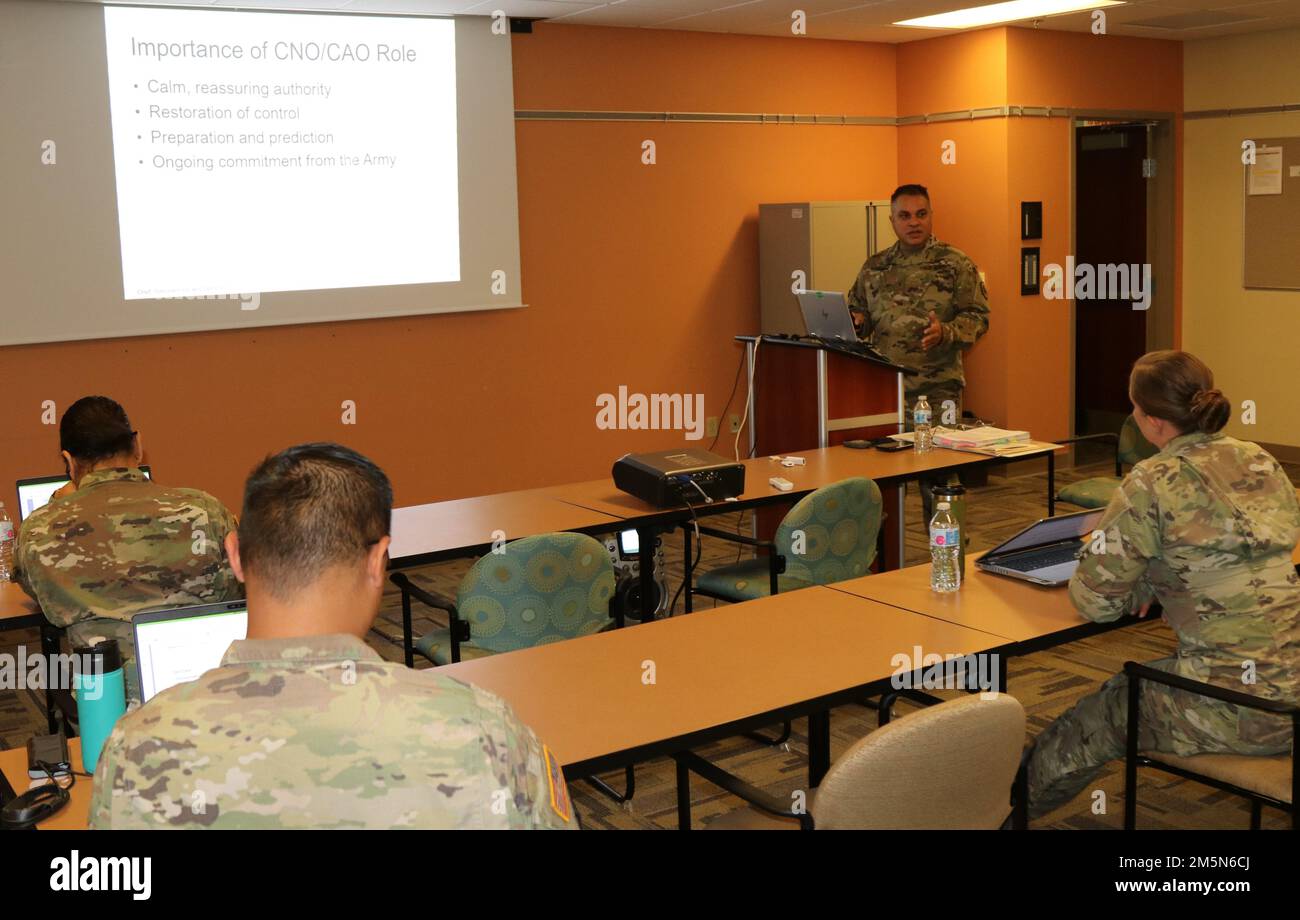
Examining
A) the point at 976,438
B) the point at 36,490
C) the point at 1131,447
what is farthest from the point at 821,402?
the point at 36,490

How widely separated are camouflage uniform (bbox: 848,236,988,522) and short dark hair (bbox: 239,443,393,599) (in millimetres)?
5282

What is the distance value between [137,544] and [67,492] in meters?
0.31

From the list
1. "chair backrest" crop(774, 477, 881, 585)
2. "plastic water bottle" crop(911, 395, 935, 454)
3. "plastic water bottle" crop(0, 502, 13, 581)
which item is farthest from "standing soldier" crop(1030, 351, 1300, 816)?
"plastic water bottle" crop(0, 502, 13, 581)

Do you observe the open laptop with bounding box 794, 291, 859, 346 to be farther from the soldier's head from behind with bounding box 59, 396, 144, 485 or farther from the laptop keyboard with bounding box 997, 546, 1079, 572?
the soldier's head from behind with bounding box 59, 396, 144, 485

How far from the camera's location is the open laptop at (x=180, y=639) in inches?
95.1

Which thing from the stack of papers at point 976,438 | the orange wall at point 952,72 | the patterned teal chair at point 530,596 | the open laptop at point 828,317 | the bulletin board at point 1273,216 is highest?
the orange wall at point 952,72

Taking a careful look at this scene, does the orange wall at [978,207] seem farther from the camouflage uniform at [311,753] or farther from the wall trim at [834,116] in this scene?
the camouflage uniform at [311,753]

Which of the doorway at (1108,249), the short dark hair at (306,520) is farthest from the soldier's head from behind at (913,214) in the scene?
the short dark hair at (306,520)

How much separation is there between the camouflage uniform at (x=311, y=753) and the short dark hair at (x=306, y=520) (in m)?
0.09

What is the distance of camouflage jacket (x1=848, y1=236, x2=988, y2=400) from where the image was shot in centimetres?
661

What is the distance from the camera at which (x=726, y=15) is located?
700 cm
